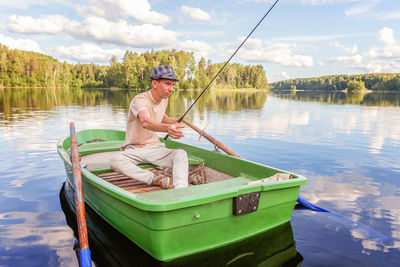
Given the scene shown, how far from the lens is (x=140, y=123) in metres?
4.50

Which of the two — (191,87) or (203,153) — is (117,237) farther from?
(191,87)

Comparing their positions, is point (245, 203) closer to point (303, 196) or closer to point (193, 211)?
point (193, 211)

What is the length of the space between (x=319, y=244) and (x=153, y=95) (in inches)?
128

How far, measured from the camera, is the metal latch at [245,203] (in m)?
3.34

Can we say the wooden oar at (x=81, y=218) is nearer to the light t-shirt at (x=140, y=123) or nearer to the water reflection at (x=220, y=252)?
the water reflection at (x=220, y=252)

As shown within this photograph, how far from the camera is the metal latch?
3.34m

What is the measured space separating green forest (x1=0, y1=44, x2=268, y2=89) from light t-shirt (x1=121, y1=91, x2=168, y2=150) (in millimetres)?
84193

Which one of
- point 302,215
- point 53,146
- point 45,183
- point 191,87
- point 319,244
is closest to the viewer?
point 319,244

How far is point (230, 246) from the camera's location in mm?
3750

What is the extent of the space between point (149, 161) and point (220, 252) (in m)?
1.77

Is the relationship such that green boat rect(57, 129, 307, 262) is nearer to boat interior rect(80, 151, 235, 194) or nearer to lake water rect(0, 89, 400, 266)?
boat interior rect(80, 151, 235, 194)

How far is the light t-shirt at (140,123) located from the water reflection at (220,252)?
4.59ft

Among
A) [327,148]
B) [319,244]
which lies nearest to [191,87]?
[327,148]

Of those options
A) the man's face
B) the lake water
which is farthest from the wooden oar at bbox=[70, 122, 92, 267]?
the man's face
